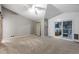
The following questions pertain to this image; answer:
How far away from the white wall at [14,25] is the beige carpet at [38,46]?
15 centimetres

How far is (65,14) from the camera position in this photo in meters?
2.37

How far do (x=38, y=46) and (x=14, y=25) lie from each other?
69cm

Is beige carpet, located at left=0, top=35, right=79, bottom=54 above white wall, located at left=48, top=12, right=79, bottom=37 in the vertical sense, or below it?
below

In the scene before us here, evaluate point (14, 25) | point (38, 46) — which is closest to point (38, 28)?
point (38, 46)

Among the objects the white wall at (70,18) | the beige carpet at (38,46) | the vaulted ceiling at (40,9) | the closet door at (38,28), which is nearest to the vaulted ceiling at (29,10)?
the vaulted ceiling at (40,9)

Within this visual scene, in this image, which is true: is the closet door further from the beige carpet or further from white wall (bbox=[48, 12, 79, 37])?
white wall (bbox=[48, 12, 79, 37])

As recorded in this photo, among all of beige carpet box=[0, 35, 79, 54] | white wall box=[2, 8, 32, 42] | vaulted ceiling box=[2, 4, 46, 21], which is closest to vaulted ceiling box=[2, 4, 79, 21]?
vaulted ceiling box=[2, 4, 46, 21]

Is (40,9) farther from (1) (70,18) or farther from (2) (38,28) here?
(1) (70,18)

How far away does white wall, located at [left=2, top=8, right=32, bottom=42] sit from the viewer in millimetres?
2422

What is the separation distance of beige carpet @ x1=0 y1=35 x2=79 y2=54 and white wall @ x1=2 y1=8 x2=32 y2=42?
0.51 ft

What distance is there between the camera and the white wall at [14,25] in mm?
2422

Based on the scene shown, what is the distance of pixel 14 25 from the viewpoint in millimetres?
2482

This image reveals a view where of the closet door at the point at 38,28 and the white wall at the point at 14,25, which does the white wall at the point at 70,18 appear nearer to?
the closet door at the point at 38,28
